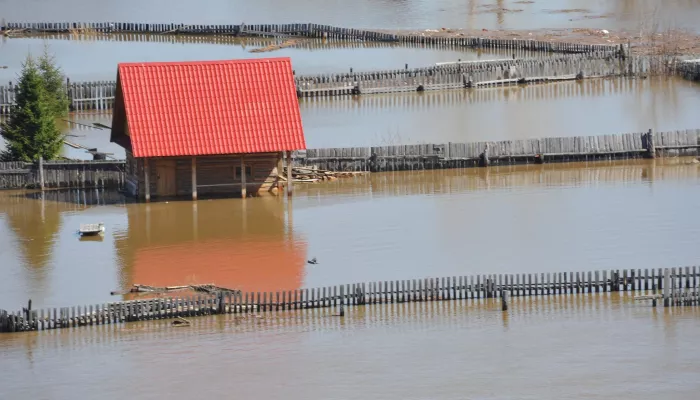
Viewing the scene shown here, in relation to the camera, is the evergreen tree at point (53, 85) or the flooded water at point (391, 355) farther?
the evergreen tree at point (53, 85)

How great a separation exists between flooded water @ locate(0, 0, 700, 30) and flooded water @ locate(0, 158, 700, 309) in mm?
43564

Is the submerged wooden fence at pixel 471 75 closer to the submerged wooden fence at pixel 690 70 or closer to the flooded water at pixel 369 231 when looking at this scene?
the submerged wooden fence at pixel 690 70

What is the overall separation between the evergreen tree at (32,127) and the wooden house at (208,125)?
379 cm

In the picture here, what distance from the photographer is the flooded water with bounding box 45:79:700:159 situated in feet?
194

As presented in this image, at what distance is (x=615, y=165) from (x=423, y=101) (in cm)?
1718

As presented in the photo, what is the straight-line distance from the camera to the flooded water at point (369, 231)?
127 ft

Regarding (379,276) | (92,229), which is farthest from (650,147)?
(92,229)

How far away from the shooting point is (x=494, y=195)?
4872 centimetres

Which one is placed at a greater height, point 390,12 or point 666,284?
point 390,12

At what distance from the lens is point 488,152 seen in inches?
2068

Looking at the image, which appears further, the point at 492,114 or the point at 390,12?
the point at 390,12

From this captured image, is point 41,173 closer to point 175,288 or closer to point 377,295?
point 175,288

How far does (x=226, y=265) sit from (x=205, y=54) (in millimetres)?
46555

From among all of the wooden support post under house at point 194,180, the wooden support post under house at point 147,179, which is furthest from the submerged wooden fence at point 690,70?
the wooden support post under house at point 147,179
